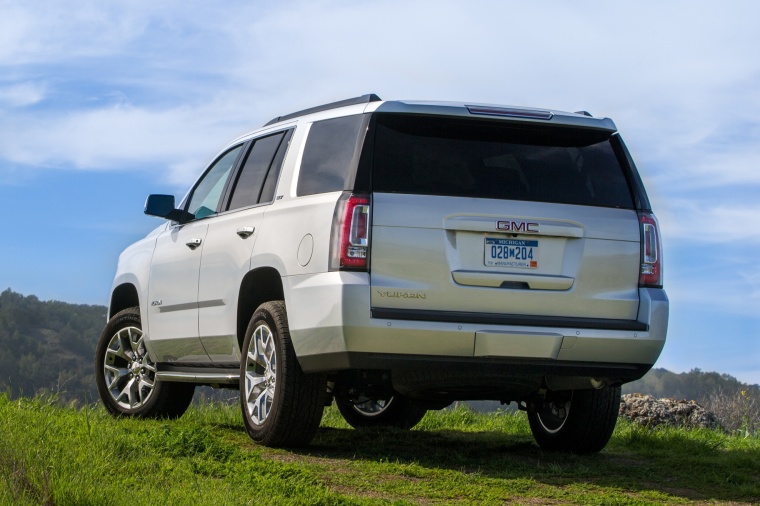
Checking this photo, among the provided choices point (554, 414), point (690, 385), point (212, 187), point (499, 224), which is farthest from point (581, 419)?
point (690, 385)

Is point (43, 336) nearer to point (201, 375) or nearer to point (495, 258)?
point (201, 375)

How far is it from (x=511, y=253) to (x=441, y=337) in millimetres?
685

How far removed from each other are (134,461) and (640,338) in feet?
10.6

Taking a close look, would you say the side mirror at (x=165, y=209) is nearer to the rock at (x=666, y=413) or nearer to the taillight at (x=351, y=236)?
the taillight at (x=351, y=236)

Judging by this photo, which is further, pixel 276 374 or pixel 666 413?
pixel 666 413

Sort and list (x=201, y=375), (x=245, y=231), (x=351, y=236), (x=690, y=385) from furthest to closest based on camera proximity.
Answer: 1. (x=690, y=385)
2. (x=201, y=375)
3. (x=245, y=231)
4. (x=351, y=236)

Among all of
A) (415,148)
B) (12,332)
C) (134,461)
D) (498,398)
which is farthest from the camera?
(12,332)

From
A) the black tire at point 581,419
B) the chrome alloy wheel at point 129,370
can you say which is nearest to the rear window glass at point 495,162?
the black tire at point 581,419

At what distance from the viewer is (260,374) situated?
25.5ft

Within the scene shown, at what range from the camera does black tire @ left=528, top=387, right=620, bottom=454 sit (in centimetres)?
Result: 810

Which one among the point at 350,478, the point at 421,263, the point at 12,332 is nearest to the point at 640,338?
the point at 421,263

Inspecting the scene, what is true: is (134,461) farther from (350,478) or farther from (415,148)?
(415,148)

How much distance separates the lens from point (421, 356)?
6809mm

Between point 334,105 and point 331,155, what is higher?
point 334,105
